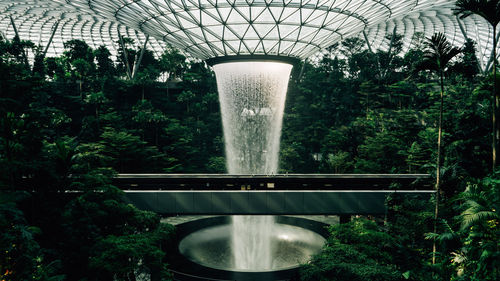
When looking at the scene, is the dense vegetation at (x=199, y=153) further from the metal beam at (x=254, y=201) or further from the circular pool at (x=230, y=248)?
the circular pool at (x=230, y=248)

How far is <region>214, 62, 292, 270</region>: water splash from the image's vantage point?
19.9 meters

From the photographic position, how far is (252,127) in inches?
1206

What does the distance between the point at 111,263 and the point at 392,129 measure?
31.0 metres

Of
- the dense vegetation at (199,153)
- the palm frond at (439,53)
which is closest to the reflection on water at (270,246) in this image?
the dense vegetation at (199,153)

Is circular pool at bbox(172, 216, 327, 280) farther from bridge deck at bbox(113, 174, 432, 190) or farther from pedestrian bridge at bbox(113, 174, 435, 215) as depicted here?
bridge deck at bbox(113, 174, 432, 190)

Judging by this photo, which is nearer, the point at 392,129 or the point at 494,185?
the point at 494,185

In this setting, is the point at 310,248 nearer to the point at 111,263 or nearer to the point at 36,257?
the point at 111,263

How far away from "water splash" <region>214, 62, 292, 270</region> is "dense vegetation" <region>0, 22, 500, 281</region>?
513 cm

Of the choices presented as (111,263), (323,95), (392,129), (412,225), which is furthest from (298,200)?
(323,95)

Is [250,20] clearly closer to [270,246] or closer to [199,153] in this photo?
[270,246]

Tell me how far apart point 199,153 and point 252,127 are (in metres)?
10.3

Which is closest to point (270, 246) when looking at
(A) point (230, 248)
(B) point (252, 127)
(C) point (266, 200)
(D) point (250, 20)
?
(A) point (230, 248)

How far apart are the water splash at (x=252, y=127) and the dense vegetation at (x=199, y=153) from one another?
16.8 ft

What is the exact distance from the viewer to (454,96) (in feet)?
92.2
